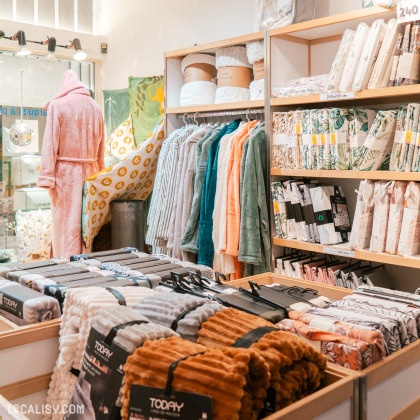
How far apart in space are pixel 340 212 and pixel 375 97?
2.37 ft

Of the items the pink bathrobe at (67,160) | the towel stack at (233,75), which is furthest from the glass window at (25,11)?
the towel stack at (233,75)

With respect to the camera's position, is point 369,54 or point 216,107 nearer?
point 369,54

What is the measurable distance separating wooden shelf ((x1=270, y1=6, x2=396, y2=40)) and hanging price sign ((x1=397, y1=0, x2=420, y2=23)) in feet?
0.24

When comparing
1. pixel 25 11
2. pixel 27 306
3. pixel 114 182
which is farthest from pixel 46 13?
pixel 27 306

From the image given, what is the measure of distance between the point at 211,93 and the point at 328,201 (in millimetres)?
1372

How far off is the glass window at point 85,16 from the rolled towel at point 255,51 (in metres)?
3.09

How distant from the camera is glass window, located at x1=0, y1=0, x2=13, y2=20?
546 cm

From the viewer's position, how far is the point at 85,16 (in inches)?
238

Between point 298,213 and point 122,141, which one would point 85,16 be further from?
point 298,213

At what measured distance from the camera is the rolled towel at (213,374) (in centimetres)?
101

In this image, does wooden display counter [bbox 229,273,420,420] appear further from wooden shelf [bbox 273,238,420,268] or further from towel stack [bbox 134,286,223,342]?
wooden shelf [bbox 273,238,420,268]

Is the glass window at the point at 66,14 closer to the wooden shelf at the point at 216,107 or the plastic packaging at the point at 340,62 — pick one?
the wooden shelf at the point at 216,107

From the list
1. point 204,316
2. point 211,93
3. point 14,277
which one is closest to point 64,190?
point 211,93

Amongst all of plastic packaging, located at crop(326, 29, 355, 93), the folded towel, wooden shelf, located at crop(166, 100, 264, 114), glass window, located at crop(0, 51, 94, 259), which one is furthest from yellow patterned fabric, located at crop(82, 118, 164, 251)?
the folded towel
